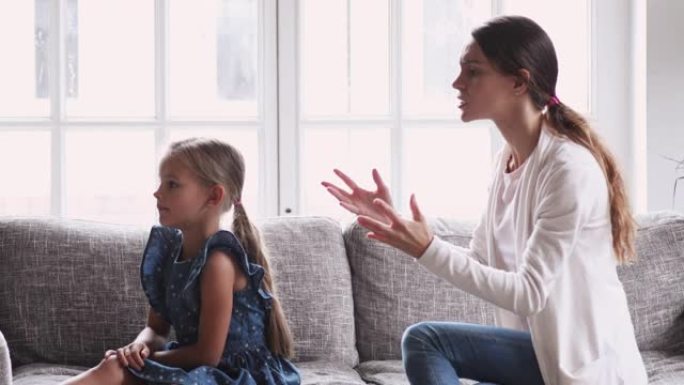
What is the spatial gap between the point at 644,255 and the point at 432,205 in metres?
0.97

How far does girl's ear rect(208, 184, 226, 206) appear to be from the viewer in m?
2.44

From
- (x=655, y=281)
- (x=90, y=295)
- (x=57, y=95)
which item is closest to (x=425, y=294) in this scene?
(x=655, y=281)

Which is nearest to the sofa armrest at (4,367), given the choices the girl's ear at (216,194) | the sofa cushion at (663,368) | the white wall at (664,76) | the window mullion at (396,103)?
the girl's ear at (216,194)

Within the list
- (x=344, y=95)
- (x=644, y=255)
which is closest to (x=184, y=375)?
(x=644, y=255)

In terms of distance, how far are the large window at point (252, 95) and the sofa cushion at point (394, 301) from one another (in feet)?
2.60

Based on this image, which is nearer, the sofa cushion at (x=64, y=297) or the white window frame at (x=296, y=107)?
the sofa cushion at (x=64, y=297)

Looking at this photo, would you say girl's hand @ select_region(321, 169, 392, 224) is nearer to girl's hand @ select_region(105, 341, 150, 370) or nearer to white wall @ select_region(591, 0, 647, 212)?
girl's hand @ select_region(105, 341, 150, 370)

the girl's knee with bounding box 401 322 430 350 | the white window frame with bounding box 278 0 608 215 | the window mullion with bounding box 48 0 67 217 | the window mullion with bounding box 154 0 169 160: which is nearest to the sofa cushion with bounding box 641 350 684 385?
the girl's knee with bounding box 401 322 430 350

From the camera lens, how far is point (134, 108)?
11.9 feet

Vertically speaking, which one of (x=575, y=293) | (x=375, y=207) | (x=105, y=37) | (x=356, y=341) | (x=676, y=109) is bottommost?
(x=356, y=341)

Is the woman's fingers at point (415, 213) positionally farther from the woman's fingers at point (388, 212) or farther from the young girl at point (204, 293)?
the young girl at point (204, 293)

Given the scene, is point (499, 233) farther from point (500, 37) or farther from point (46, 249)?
point (46, 249)

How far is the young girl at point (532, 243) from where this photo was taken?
80.7 inches

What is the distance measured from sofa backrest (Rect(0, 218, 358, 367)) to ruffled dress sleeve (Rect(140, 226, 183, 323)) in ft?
0.77
